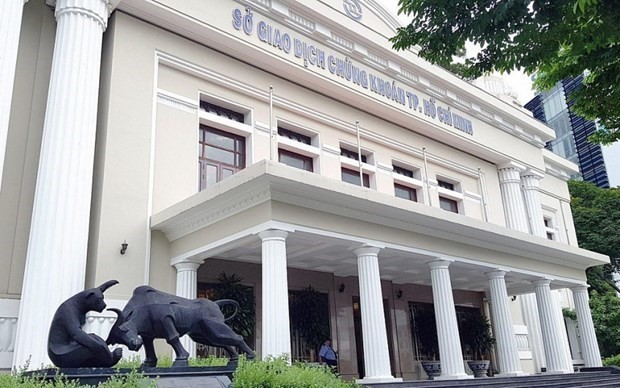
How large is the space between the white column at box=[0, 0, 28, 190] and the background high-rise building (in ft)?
152

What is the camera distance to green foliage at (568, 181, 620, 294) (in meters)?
32.8

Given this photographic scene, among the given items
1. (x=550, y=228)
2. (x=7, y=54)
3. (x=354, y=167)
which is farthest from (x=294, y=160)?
(x=550, y=228)

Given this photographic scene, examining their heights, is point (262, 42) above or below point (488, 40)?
above

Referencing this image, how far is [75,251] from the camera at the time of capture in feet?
36.1

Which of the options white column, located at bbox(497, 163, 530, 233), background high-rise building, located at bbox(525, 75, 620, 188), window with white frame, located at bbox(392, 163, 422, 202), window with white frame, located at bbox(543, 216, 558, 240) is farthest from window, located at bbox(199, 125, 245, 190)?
background high-rise building, located at bbox(525, 75, 620, 188)

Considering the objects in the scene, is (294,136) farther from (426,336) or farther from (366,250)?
(426,336)

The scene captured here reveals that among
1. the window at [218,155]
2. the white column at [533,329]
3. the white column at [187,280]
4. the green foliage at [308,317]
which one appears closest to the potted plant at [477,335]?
the white column at [533,329]

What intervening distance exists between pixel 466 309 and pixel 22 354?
617 inches

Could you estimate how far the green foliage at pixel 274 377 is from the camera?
7.10 meters

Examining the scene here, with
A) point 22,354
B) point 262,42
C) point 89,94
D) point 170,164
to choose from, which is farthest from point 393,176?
point 22,354

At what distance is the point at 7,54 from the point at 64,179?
271 centimetres

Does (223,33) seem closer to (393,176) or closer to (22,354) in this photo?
(393,176)

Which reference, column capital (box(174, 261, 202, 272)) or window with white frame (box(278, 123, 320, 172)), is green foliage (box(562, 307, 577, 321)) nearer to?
window with white frame (box(278, 123, 320, 172))

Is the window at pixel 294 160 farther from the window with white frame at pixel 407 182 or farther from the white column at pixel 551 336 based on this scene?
the white column at pixel 551 336
